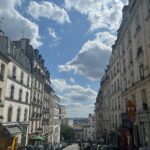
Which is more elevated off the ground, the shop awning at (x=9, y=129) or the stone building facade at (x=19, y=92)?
the stone building facade at (x=19, y=92)

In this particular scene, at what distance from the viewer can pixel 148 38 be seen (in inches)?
880

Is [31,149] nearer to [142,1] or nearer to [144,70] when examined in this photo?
[144,70]

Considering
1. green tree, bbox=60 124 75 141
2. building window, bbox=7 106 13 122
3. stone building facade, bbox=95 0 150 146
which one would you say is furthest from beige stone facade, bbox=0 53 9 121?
green tree, bbox=60 124 75 141

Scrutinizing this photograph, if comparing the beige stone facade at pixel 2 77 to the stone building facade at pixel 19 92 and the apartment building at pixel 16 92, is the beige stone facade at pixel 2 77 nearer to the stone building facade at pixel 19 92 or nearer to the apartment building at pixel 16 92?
the stone building facade at pixel 19 92

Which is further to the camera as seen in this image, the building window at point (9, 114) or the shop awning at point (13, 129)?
the building window at point (9, 114)

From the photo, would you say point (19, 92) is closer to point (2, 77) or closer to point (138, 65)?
point (2, 77)

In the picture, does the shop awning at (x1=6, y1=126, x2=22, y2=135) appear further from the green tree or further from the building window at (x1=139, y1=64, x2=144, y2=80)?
the green tree

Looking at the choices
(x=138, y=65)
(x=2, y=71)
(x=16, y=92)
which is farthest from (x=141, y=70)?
(x=16, y=92)

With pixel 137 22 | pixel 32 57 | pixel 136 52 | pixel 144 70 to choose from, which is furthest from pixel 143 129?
pixel 32 57

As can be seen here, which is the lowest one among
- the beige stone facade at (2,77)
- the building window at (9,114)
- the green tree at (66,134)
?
the green tree at (66,134)

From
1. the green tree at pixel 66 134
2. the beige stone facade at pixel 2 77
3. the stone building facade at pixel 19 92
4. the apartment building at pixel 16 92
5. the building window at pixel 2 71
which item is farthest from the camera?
the green tree at pixel 66 134

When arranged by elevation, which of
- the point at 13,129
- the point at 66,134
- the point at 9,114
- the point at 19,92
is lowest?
the point at 66,134

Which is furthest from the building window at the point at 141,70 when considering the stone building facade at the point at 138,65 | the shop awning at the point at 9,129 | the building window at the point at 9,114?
the building window at the point at 9,114

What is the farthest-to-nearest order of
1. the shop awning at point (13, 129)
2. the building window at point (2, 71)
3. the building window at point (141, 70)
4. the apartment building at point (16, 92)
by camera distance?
the apartment building at point (16, 92) → the shop awning at point (13, 129) → the building window at point (2, 71) → the building window at point (141, 70)
